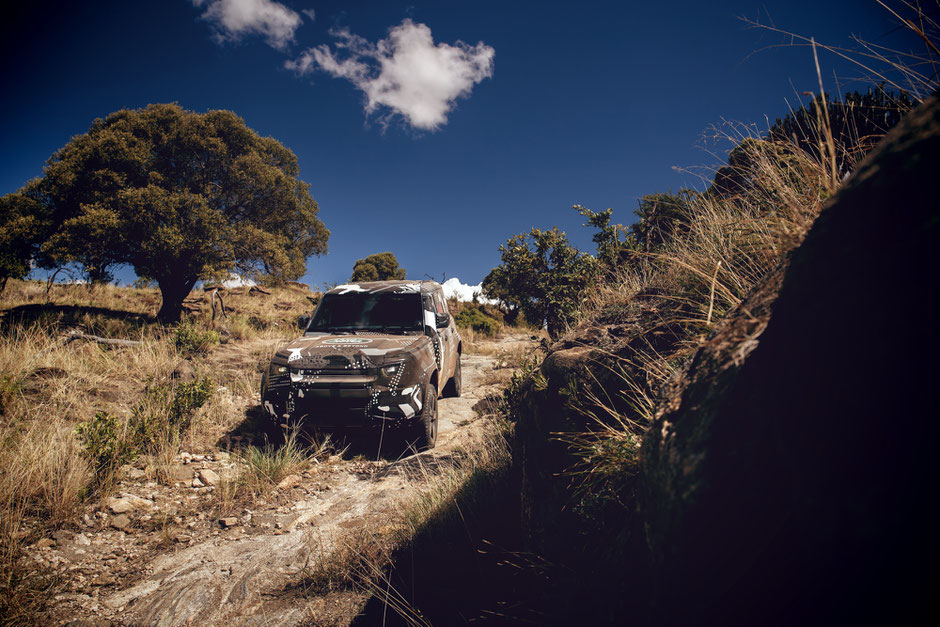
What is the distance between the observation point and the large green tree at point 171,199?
11.7 m

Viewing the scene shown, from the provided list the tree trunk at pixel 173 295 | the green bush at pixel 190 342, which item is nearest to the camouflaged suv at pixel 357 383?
the green bush at pixel 190 342

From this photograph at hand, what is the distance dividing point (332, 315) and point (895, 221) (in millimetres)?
5724

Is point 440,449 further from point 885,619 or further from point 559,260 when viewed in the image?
point 559,260

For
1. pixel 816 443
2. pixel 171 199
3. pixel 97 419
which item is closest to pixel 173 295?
pixel 171 199

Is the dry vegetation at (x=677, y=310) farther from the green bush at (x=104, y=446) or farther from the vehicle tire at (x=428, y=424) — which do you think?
the green bush at (x=104, y=446)

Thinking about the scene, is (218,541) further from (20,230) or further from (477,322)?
(20,230)

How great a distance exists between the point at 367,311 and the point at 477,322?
11107 mm

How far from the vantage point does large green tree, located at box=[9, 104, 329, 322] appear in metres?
11.7

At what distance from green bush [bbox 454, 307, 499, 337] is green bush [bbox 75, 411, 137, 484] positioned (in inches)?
498

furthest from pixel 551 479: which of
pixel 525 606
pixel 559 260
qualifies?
pixel 559 260

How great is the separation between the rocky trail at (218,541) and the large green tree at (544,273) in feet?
16.3

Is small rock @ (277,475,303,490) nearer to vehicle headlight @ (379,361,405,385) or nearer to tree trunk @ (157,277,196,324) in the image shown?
vehicle headlight @ (379,361,405,385)

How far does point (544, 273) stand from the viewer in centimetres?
878

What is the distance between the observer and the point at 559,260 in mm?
8852
